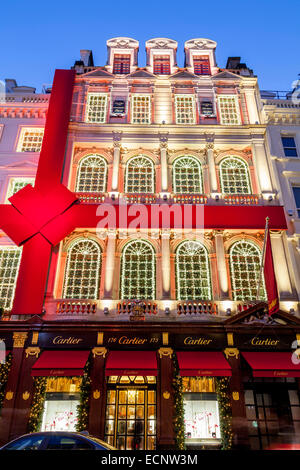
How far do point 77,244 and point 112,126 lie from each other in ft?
24.3

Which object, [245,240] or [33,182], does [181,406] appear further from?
[33,182]

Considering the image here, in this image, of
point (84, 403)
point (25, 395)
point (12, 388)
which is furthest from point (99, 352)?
point (12, 388)

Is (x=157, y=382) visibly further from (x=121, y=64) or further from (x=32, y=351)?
(x=121, y=64)

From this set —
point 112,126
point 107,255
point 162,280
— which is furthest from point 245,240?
point 112,126

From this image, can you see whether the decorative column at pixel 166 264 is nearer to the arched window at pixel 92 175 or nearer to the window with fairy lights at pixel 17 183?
the arched window at pixel 92 175

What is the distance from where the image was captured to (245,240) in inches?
674

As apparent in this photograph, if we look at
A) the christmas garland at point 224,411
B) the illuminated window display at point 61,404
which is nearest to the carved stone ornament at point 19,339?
the illuminated window display at point 61,404

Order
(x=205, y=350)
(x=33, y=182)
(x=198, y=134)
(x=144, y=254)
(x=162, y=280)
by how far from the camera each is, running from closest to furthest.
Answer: (x=205, y=350) < (x=162, y=280) < (x=144, y=254) < (x=33, y=182) < (x=198, y=134)

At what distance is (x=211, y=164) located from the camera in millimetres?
18391

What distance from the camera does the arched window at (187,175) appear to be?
59.6 feet

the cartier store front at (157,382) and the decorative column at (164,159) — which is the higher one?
the decorative column at (164,159)

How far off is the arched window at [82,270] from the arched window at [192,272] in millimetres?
4089

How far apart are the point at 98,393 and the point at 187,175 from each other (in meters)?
12.0

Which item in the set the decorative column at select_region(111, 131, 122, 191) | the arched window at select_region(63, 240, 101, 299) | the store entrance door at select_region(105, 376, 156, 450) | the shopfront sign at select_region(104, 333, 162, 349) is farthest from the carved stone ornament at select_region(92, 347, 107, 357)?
the decorative column at select_region(111, 131, 122, 191)
